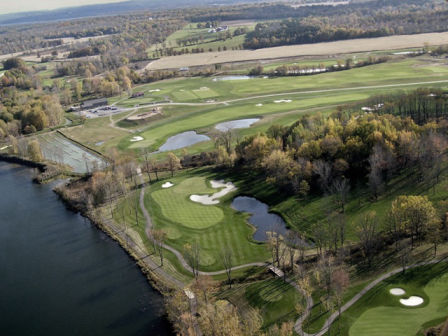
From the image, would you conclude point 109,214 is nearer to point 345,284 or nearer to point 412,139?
point 345,284

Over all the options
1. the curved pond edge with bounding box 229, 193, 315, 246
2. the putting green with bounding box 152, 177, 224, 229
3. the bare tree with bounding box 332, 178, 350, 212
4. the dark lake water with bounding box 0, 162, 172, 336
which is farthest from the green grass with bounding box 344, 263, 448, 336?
the putting green with bounding box 152, 177, 224, 229

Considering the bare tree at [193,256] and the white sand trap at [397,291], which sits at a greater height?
the bare tree at [193,256]

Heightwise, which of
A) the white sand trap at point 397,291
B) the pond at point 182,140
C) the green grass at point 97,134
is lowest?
the white sand trap at point 397,291

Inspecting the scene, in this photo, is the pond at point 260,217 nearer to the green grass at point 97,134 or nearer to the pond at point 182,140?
the pond at point 182,140

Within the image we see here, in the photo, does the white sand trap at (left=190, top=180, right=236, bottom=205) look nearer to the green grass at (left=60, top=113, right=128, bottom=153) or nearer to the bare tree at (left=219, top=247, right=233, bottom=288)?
the bare tree at (left=219, top=247, right=233, bottom=288)

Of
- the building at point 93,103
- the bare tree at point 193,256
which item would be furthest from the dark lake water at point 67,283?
the building at point 93,103

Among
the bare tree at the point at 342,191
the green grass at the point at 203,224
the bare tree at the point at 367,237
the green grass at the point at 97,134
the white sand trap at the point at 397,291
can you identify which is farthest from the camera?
the green grass at the point at 97,134

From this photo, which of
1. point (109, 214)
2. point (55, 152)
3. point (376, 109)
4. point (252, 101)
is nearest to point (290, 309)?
point (109, 214)
